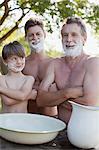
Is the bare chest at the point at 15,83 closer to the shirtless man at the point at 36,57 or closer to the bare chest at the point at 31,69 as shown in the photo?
the shirtless man at the point at 36,57

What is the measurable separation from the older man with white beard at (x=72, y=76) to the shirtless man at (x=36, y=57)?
0.45 ft

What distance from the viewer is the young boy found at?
1438 millimetres

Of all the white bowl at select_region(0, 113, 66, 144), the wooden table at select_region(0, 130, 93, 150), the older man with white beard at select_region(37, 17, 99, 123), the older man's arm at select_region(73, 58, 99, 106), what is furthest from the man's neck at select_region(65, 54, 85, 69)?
the wooden table at select_region(0, 130, 93, 150)

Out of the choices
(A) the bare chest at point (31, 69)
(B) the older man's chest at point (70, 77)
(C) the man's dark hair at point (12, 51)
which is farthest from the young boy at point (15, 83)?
(A) the bare chest at point (31, 69)

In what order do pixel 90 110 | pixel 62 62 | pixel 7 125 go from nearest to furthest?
pixel 90 110, pixel 7 125, pixel 62 62

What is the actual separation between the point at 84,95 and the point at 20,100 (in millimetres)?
309

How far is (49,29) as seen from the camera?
229 inches

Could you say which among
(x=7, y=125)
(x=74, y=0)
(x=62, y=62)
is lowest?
(x=7, y=125)

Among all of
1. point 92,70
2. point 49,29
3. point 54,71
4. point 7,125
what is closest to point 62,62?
point 54,71

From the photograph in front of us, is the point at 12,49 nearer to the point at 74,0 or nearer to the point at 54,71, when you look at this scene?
the point at 54,71

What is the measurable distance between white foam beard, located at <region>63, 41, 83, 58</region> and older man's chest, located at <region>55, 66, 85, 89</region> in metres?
0.08

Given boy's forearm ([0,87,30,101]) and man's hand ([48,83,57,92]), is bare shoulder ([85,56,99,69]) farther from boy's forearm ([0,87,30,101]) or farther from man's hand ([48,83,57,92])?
boy's forearm ([0,87,30,101])

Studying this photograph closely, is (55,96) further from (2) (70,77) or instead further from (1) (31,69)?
(1) (31,69)

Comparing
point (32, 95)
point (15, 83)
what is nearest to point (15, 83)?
point (15, 83)
